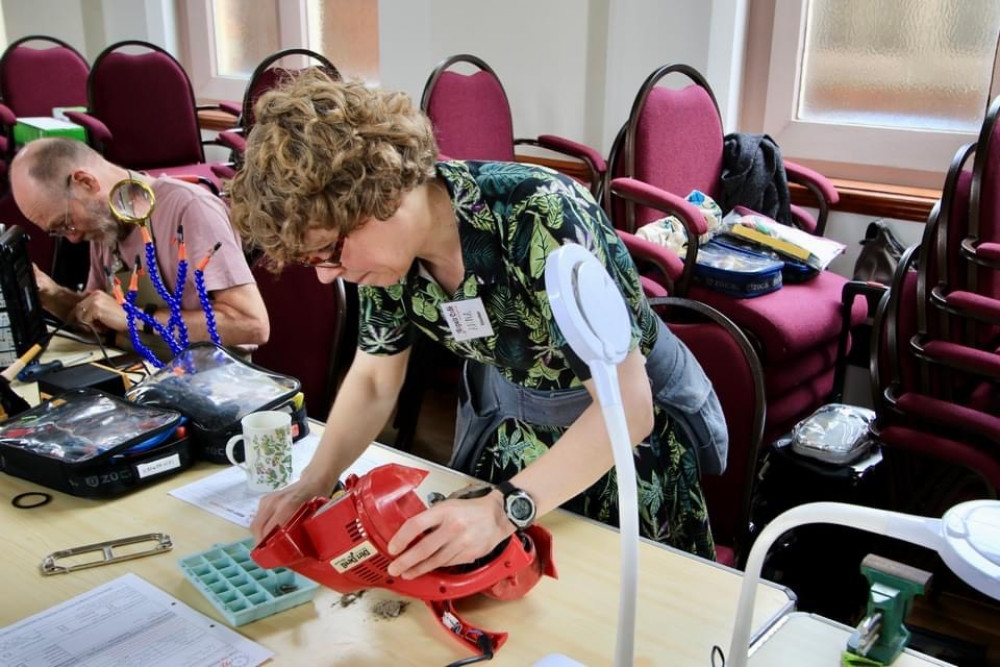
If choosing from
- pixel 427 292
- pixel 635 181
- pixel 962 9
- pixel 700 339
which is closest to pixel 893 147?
pixel 962 9

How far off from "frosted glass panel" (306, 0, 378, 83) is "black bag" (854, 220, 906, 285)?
2.61 metres

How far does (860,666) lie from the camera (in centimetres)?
89

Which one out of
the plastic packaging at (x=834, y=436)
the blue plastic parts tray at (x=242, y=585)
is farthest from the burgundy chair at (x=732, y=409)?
the blue plastic parts tray at (x=242, y=585)

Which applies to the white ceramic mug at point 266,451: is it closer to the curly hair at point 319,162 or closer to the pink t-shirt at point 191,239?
the curly hair at point 319,162

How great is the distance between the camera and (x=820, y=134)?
3332 millimetres

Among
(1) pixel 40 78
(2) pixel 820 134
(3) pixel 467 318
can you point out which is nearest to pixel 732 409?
(3) pixel 467 318

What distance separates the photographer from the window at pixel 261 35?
468 centimetres

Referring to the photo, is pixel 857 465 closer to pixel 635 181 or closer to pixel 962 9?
pixel 635 181

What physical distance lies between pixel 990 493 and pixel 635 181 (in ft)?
4.16

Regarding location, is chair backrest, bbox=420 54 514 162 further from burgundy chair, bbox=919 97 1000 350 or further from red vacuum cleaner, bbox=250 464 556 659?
red vacuum cleaner, bbox=250 464 556 659

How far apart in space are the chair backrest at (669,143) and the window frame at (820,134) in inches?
17.0

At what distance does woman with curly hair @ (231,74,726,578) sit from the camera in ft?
3.28

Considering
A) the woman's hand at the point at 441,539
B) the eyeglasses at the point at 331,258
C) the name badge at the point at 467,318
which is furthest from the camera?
the name badge at the point at 467,318

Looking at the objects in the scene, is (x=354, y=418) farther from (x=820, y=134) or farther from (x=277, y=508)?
(x=820, y=134)
